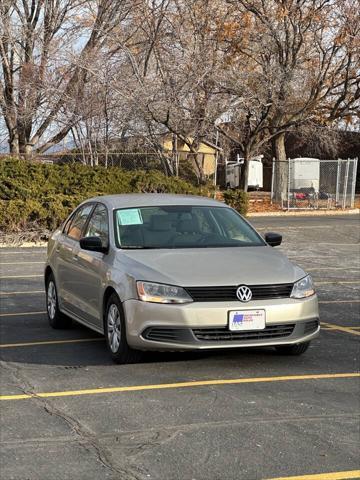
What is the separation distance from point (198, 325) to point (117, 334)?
881 mm

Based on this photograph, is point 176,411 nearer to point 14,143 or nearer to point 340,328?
point 340,328

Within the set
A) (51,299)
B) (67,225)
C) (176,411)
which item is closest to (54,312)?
(51,299)

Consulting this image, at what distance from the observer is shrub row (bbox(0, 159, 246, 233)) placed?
20.5 metres

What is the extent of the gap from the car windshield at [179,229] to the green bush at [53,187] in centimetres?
1228

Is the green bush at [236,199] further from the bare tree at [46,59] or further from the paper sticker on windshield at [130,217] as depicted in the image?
the paper sticker on windshield at [130,217]

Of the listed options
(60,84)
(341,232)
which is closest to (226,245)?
(341,232)

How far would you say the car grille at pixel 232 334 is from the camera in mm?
6906

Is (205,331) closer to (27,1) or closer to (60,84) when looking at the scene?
(60,84)

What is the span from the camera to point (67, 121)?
3066 cm

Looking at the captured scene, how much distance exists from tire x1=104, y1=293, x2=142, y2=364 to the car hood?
367mm

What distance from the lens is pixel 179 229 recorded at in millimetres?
8258

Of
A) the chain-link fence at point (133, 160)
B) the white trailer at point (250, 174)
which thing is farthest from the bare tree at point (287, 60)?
the white trailer at point (250, 174)

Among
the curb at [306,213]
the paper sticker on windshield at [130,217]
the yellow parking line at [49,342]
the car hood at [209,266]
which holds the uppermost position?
the paper sticker on windshield at [130,217]

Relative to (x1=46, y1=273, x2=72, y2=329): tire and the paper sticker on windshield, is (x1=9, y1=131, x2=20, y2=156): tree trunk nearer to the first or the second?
(x1=46, y1=273, x2=72, y2=329): tire
